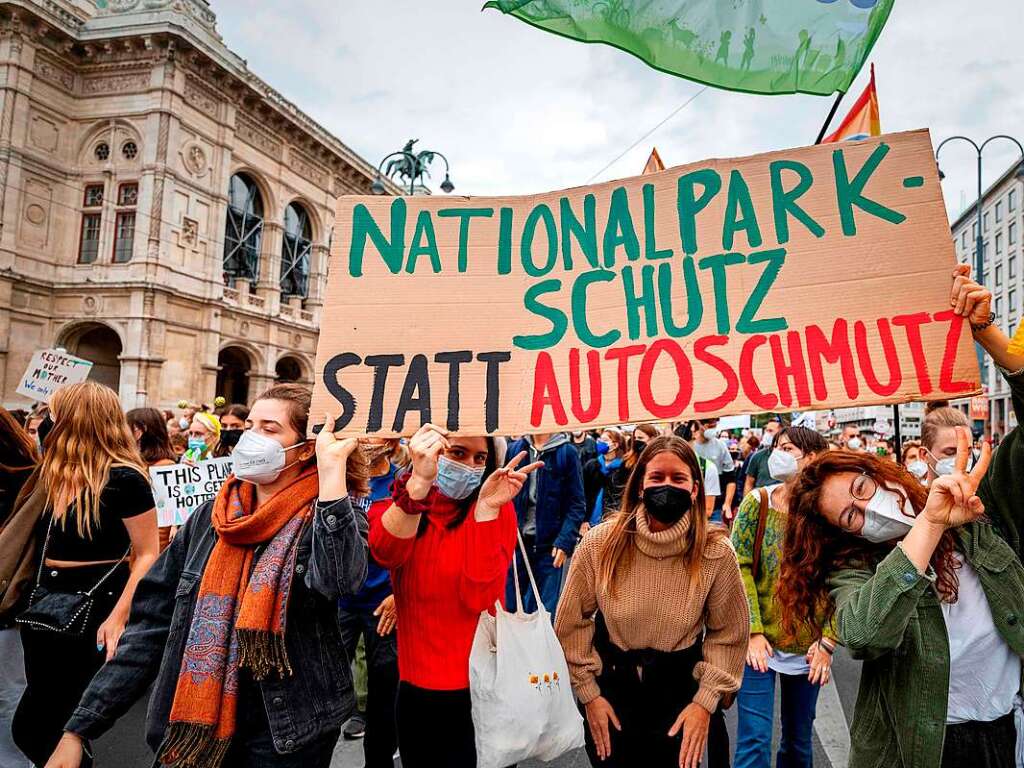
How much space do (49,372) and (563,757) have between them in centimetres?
722

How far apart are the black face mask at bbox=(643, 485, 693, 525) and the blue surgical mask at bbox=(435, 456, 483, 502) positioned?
673mm

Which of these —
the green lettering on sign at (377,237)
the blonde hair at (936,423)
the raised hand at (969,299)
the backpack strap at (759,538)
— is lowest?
the backpack strap at (759,538)

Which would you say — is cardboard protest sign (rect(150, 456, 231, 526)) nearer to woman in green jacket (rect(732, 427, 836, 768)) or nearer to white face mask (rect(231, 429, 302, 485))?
white face mask (rect(231, 429, 302, 485))

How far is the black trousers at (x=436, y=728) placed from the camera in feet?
8.05

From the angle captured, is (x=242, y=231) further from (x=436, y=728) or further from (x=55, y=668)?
(x=436, y=728)

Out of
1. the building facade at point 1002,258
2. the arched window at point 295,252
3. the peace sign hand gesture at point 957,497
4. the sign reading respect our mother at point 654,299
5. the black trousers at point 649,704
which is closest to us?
the peace sign hand gesture at point 957,497

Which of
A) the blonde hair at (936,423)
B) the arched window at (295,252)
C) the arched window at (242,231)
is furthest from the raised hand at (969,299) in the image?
the arched window at (295,252)

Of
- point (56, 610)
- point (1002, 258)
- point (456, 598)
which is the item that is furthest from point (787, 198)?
point (1002, 258)

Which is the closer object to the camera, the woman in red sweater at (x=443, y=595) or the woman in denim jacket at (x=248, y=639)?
the woman in denim jacket at (x=248, y=639)

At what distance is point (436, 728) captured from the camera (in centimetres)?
246

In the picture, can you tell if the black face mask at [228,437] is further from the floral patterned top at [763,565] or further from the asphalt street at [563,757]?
the floral patterned top at [763,565]

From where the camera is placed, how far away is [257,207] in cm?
2823

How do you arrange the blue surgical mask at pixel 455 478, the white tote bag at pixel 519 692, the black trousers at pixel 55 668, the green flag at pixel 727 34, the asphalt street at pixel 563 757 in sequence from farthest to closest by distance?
the asphalt street at pixel 563 757
the green flag at pixel 727 34
the black trousers at pixel 55 668
the blue surgical mask at pixel 455 478
the white tote bag at pixel 519 692

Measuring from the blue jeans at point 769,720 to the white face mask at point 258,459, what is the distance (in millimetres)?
2200
